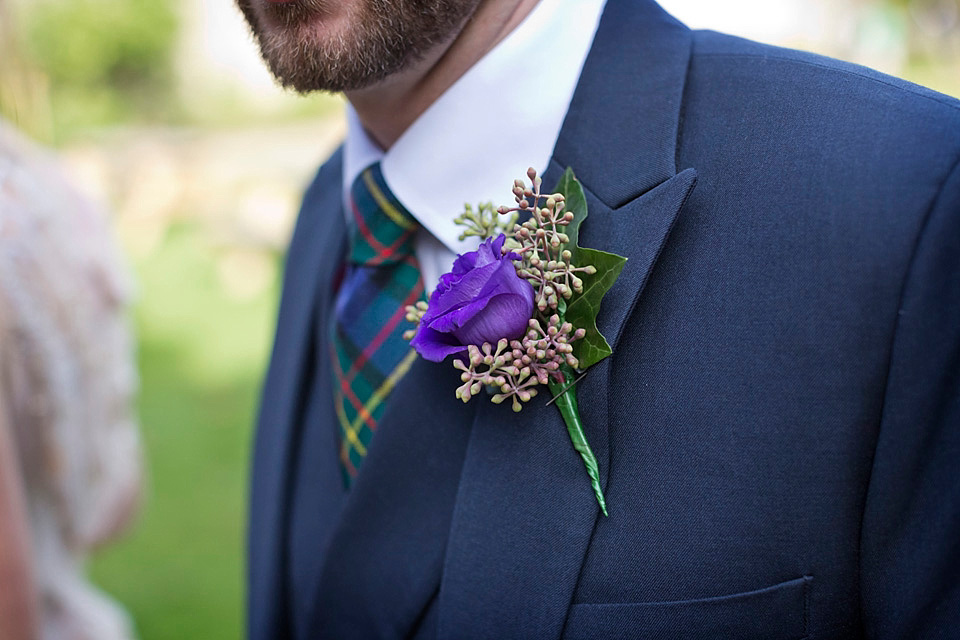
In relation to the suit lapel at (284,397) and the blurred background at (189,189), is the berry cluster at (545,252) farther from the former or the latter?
the blurred background at (189,189)

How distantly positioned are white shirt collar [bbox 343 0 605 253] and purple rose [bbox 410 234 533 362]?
0.22m

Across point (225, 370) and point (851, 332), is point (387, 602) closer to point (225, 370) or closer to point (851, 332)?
point (851, 332)

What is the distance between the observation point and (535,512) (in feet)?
3.73

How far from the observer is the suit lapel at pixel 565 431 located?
3.61 feet

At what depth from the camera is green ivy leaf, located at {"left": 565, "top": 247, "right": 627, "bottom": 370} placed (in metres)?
1.06

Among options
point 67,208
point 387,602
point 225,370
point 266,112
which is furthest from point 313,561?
point 266,112

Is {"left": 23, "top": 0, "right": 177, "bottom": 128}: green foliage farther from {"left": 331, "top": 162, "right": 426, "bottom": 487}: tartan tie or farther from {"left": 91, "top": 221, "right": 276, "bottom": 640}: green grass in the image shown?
{"left": 331, "top": 162, "right": 426, "bottom": 487}: tartan tie

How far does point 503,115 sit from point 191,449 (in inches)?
182

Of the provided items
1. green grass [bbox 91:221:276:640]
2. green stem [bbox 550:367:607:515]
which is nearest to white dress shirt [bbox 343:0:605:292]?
green stem [bbox 550:367:607:515]

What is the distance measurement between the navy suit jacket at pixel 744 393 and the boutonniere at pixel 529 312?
0.04m

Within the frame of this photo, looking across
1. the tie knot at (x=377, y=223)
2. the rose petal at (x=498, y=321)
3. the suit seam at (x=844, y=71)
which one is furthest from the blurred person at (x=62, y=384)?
the suit seam at (x=844, y=71)

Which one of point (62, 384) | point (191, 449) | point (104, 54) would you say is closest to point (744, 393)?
point (62, 384)

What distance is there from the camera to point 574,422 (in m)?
1.10

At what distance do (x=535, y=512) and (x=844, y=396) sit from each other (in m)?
0.43
